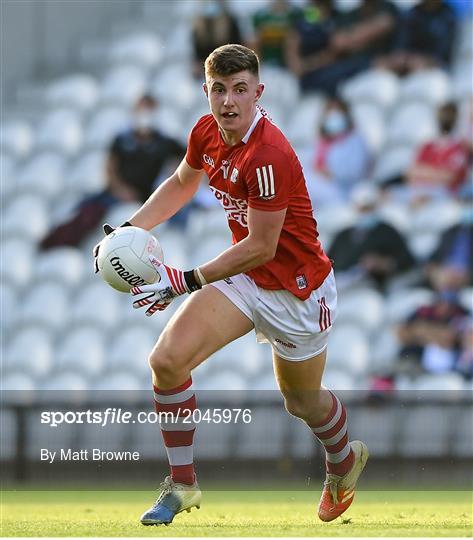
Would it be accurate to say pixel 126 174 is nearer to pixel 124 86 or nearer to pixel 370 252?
pixel 124 86

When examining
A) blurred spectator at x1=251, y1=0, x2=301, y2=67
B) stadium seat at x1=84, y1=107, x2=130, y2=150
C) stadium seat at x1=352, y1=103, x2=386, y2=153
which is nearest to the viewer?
stadium seat at x1=352, y1=103, x2=386, y2=153

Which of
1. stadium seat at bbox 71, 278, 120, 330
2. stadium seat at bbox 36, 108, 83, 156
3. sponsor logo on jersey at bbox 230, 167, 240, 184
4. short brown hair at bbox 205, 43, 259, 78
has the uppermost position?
short brown hair at bbox 205, 43, 259, 78

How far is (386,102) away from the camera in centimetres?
1384

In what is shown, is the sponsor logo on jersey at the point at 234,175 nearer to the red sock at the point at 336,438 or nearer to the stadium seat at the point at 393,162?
the red sock at the point at 336,438

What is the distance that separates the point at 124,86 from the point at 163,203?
8.85 meters

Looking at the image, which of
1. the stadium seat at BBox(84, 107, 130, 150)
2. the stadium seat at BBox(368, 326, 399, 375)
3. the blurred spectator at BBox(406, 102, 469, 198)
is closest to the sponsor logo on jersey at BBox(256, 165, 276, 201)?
the stadium seat at BBox(368, 326, 399, 375)

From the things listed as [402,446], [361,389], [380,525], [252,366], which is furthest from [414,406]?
[380,525]

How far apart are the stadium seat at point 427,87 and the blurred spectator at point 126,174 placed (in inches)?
93.9

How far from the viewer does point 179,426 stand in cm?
627

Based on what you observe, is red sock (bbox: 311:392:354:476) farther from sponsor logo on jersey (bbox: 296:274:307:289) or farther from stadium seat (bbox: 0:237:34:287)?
stadium seat (bbox: 0:237:34:287)

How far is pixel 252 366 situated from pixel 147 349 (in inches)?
41.9

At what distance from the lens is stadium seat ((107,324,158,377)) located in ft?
41.0

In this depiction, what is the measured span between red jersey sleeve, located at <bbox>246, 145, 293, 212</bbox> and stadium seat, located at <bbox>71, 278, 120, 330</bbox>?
7307mm

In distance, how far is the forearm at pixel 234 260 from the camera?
19.5 ft
